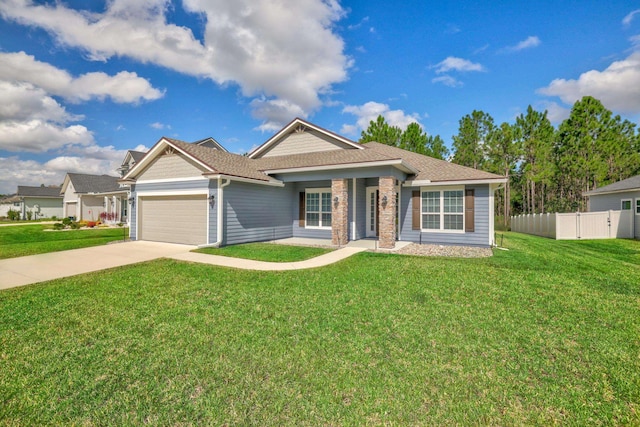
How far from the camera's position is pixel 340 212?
12.2 meters

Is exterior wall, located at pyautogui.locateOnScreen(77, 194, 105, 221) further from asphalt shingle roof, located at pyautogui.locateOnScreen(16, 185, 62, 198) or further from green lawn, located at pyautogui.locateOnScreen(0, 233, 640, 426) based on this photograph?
green lawn, located at pyautogui.locateOnScreen(0, 233, 640, 426)

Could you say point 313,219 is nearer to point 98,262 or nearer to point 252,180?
point 252,180

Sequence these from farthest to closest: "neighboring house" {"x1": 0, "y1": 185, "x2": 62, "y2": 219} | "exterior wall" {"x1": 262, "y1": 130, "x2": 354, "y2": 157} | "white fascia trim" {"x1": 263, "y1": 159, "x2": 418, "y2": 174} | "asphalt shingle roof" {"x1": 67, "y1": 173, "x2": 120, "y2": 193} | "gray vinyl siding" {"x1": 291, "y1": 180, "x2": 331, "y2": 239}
A: "neighboring house" {"x1": 0, "y1": 185, "x2": 62, "y2": 219}
"asphalt shingle roof" {"x1": 67, "y1": 173, "x2": 120, "y2": 193}
"exterior wall" {"x1": 262, "y1": 130, "x2": 354, "y2": 157}
"gray vinyl siding" {"x1": 291, "y1": 180, "x2": 331, "y2": 239}
"white fascia trim" {"x1": 263, "y1": 159, "x2": 418, "y2": 174}

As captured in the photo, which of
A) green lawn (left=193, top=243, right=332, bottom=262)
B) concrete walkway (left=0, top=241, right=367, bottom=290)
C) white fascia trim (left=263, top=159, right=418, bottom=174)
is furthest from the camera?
white fascia trim (left=263, top=159, right=418, bottom=174)

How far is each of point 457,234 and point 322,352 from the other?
10.7 meters

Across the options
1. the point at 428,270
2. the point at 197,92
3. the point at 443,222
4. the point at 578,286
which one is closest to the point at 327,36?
the point at 197,92

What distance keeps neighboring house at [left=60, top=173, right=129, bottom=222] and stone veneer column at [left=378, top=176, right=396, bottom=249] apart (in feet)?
81.7

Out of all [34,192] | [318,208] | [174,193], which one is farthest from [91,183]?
[318,208]

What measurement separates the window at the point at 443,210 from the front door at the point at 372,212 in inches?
95.3

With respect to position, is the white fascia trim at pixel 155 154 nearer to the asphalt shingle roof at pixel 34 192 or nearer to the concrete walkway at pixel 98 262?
the concrete walkway at pixel 98 262

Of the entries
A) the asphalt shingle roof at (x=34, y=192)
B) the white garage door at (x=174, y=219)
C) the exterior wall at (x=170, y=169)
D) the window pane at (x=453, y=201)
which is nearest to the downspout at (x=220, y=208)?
the white garage door at (x=174, y=219)

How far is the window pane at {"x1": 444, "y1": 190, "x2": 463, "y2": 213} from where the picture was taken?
1233 centimetres

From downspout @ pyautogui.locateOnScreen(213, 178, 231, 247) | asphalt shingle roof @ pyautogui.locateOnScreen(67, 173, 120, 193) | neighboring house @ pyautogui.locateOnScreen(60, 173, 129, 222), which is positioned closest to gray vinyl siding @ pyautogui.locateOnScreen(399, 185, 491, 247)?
downspout @ pyautogui.locateOnScreen(213, 178, 231, 247)

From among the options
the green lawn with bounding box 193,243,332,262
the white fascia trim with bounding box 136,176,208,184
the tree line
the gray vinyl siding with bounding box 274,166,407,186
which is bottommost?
the green lawn with bounding box 193,243,332,262
